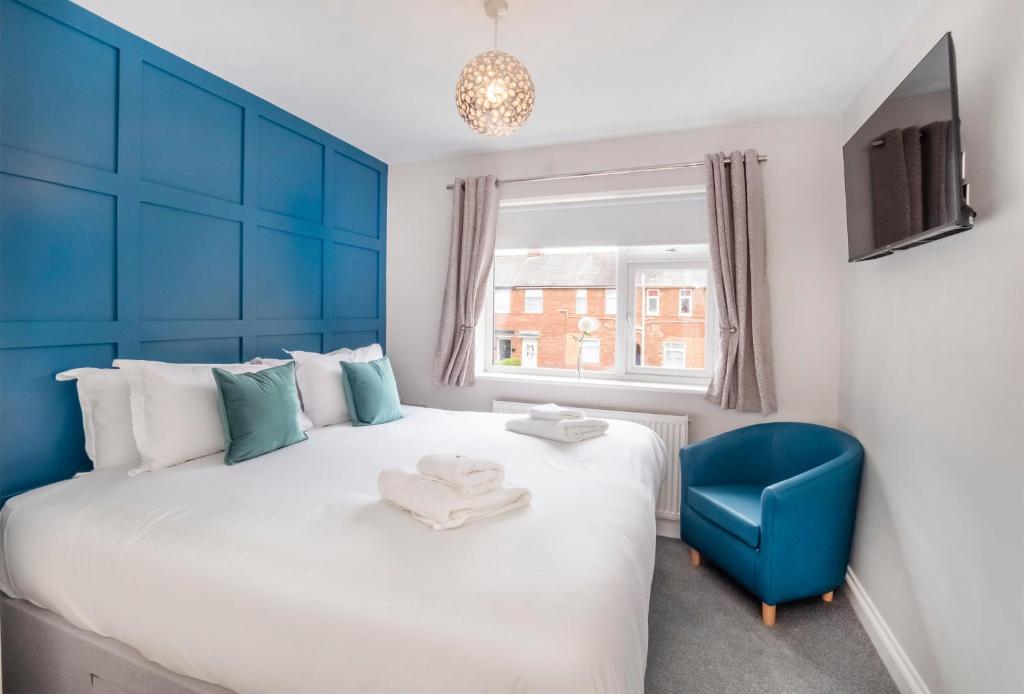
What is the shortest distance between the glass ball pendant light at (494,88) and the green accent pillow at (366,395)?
1523 millimetres

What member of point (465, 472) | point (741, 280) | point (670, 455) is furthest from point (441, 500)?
point (741, 280)

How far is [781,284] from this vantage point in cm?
289

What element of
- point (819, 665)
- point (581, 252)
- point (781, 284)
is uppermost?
point (581, 252)

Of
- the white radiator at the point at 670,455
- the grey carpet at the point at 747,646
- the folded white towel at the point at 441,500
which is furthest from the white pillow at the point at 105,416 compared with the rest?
the white radiator at the point at 670,455

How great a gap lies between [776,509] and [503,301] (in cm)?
242

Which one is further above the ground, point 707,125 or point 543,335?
point 707,125

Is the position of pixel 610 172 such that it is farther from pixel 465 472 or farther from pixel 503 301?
pixel 465 472

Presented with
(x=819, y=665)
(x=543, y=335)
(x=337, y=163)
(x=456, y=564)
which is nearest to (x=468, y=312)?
(x=543, y=335)

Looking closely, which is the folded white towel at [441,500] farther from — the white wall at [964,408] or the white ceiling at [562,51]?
the white ceiling at [562,51]

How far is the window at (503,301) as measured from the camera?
383 cm

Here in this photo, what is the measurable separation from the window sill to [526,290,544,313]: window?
0.52 meters

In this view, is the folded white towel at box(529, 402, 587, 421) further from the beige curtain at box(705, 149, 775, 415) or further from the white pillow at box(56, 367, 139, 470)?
the white pillow at box(56, 367, 139, 470)

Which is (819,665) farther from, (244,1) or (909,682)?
(244,1)

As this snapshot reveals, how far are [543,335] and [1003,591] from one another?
2.79 m
